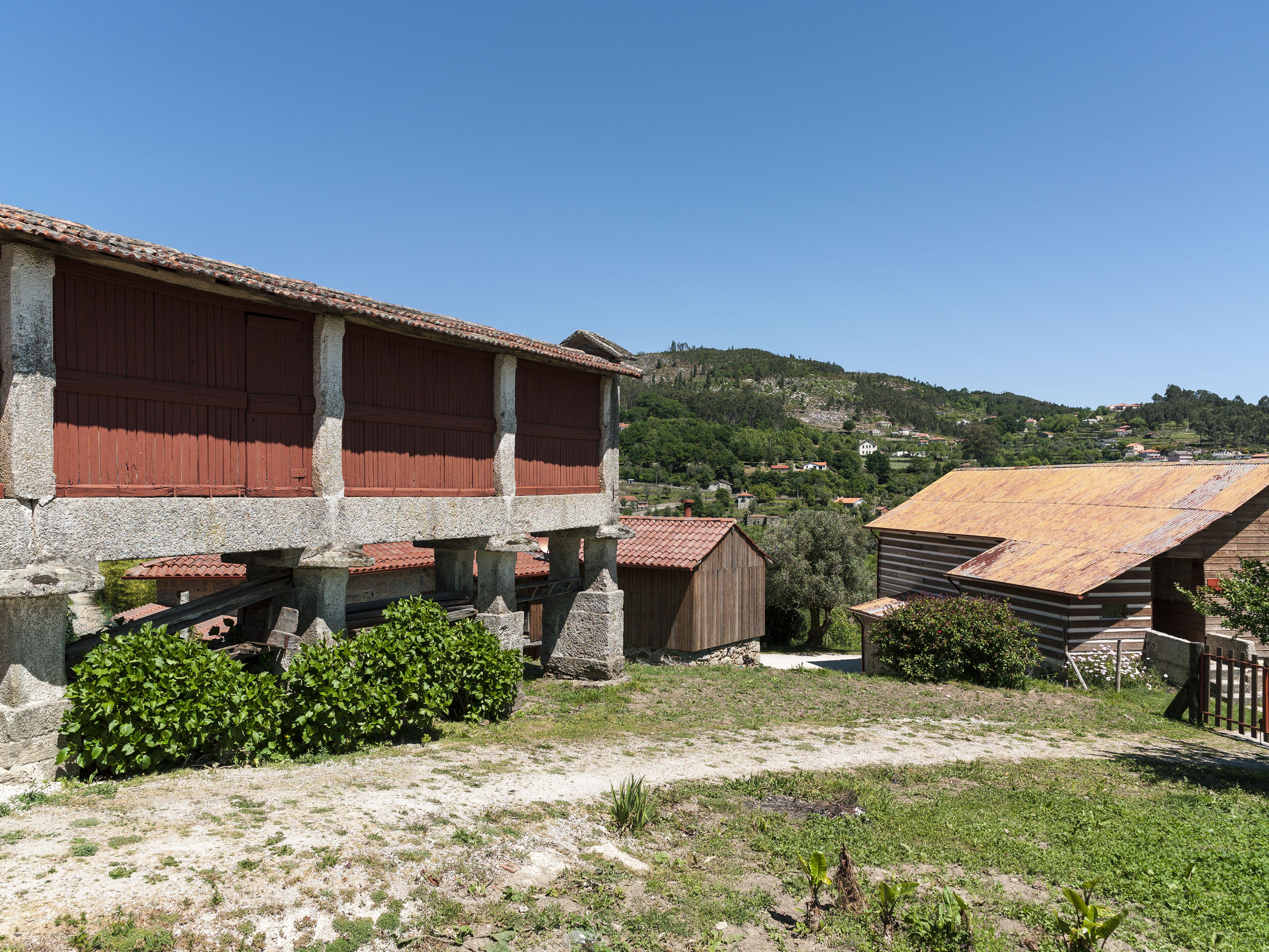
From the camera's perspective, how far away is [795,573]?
109 feet

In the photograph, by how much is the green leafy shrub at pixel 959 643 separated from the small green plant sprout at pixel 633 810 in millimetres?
12016

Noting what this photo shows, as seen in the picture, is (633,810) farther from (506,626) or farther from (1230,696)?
(1230,696)

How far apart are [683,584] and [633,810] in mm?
15546

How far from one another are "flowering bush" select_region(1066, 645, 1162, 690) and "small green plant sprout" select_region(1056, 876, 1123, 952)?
1468 centimetres

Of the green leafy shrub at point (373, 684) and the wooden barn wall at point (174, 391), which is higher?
the wooden barn wall at point (174, 391)

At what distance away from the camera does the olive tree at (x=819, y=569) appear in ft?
108

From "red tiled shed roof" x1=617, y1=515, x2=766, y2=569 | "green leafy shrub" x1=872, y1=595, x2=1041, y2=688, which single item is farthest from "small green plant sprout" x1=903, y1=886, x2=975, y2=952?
"red tiled shed roof" x1=617, y1=515, x2=766, y2=569

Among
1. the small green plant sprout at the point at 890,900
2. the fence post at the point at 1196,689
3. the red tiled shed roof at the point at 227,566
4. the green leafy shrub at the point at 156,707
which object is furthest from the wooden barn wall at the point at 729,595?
the small green plant sprout at the point at 890,900

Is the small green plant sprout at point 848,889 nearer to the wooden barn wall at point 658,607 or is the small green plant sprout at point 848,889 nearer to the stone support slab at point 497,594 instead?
the stone support slab at point 497,594

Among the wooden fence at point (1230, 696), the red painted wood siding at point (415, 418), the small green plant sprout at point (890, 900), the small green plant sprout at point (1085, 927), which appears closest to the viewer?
the small green plant sprout at point (1085, 927)

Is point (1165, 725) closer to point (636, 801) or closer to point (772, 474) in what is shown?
point (636, 801)

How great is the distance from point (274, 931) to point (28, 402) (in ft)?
19.3

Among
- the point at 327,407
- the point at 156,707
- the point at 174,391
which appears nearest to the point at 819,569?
the point at 327,407

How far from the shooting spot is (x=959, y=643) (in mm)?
18078
